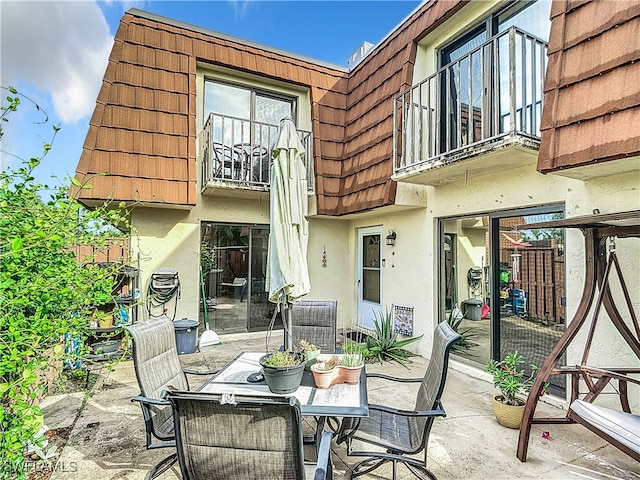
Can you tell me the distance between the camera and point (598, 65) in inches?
121

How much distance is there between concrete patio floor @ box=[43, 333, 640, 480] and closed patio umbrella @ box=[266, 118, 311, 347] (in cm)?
133

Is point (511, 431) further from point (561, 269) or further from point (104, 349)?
point (104, 349)

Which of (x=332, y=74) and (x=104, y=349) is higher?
(x=332, y=74)

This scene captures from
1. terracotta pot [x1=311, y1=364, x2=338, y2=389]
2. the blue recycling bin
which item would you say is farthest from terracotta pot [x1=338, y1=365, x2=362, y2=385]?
the blue recycling bin

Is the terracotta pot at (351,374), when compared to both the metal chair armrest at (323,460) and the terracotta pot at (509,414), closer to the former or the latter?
the metal chair armrest at (323,460)

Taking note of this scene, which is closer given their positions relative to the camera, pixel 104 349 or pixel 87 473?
pixel 87 473

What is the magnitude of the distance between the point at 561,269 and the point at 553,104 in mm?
1798

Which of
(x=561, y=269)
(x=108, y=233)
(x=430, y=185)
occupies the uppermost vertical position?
(x=430, y=185)

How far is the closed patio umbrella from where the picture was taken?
280 centimetres

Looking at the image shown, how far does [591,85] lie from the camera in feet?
10.2

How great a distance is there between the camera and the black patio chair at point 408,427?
2.24 m

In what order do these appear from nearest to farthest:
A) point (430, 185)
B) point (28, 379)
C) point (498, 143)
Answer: point (28, 379)
point (498, 143)
point (430, 185)

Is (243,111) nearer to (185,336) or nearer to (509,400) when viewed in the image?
(185,336)

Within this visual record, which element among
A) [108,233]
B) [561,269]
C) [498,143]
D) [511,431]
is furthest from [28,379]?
[561,269]
